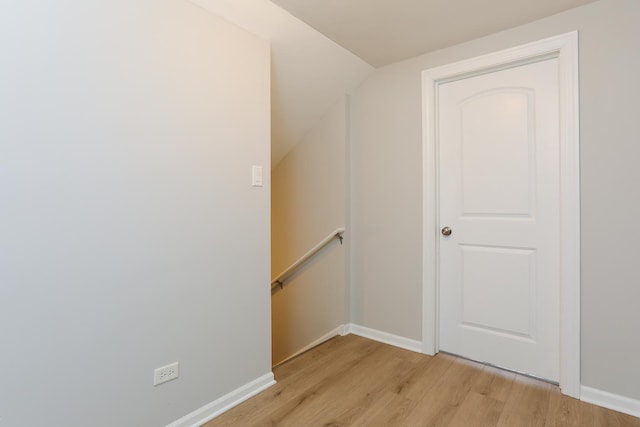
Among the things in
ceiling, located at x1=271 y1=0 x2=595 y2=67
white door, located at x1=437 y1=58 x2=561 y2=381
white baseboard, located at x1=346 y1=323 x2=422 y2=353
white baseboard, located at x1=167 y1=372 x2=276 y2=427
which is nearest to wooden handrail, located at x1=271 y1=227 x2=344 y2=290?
white baseboard, located at x1=346 y1=323 x2=422 y2=353

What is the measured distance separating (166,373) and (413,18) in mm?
2331

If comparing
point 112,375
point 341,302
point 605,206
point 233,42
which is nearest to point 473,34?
point 605,206

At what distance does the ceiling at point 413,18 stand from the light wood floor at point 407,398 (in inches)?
86.4

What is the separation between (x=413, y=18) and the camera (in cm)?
194

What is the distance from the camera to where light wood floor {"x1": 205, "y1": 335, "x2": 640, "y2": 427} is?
5.38ft

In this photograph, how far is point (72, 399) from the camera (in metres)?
1.23

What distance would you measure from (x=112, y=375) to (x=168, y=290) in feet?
1.26

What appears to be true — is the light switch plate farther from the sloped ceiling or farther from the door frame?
the door frame

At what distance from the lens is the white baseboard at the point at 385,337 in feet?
7.98

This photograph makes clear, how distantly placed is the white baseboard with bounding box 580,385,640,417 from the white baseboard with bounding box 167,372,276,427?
176 centimetres

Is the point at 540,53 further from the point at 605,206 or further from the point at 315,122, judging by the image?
the point at 315,122

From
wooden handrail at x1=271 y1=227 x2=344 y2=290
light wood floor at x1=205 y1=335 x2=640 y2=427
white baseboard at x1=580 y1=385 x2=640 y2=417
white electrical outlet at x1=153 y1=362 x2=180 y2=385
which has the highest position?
wooden handrail at x1=271 y1=227 x2=344 y2=290

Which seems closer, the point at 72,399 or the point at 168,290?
the point at 72,399

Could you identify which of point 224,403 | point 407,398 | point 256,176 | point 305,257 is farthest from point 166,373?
point 305,257
